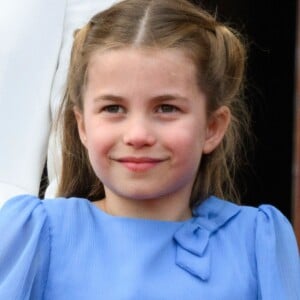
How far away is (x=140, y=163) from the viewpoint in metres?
1.78

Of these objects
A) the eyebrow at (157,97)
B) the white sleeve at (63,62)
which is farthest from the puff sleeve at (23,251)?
Answer: the white sleeve at (63,62)

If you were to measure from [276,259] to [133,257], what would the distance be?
0.88ft

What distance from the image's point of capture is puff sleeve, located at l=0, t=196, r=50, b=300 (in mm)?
1754

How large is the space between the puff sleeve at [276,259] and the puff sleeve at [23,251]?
396 millimetres

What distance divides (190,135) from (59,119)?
447mm

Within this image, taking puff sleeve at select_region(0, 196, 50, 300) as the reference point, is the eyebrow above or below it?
above

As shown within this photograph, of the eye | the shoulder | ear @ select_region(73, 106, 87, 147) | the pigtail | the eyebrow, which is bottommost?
the shoulder

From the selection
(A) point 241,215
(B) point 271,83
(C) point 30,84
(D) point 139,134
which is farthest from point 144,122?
(B) point 271,83

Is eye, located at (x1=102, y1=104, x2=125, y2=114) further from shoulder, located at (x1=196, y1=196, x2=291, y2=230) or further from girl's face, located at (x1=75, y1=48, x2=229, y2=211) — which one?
shoulder, located at (x1=196, y1=196, x2=291, y2=230)

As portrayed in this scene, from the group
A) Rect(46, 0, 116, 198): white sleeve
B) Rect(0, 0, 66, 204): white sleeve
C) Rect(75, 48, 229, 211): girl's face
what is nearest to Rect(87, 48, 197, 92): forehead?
Rect(75, 48, 229, 211): girl's face

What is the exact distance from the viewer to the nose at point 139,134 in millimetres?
1745

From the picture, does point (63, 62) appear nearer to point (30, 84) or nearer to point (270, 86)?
point (30, 84)

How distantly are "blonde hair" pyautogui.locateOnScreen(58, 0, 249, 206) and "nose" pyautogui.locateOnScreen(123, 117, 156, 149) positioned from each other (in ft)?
0.50

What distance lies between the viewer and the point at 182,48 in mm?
1843
